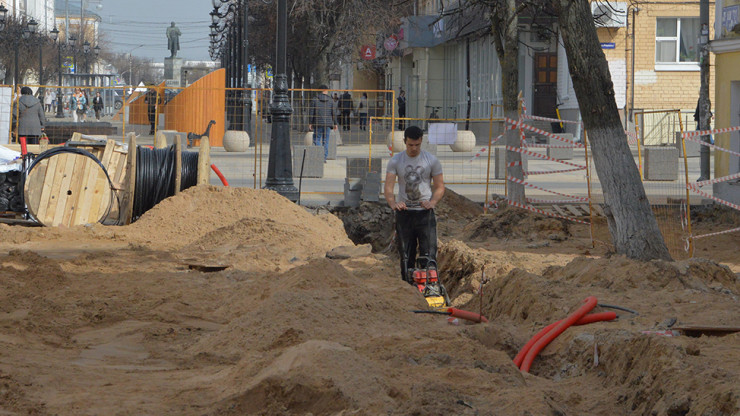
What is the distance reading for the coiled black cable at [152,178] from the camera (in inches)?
552

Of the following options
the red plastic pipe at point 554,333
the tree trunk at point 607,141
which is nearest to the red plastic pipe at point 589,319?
the red plastic pipe at point 554,333

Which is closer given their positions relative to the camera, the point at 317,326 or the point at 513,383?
the point at 513,383

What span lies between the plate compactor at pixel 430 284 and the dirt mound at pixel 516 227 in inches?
208

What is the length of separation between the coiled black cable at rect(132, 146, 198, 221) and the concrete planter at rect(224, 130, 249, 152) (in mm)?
9116

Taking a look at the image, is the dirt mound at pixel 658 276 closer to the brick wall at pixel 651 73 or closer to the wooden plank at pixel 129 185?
the wooden plank at pixel 129 185

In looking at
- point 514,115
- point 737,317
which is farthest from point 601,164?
point 514,115

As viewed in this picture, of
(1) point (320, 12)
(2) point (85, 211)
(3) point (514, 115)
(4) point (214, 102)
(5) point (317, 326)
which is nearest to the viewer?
(5) point (317, 326)

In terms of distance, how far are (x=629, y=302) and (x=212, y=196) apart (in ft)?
25.0

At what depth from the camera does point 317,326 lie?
6488 mm

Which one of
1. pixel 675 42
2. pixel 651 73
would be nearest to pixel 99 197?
pixel 651 73

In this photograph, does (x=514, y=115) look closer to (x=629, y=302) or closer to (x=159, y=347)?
(x=629, y=302)

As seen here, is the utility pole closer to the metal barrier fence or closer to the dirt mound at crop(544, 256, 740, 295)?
the metal barrier fence

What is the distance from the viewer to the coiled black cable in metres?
14.0

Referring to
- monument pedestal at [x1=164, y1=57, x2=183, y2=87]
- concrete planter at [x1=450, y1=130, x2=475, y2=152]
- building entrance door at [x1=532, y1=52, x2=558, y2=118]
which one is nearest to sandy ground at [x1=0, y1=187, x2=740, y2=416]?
concrete planter at [x1=450, y1=130, x2=475, y2=152]
